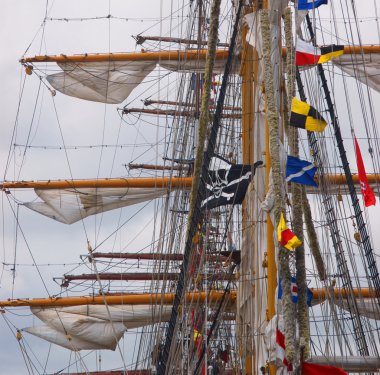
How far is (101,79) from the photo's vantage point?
33.5 meters

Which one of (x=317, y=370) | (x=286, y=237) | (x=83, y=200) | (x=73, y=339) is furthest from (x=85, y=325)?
(x=286, y=237)

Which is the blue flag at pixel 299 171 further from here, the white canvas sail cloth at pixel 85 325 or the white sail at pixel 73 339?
the white sail at pixel 73 339

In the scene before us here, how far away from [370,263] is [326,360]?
12.3 ft

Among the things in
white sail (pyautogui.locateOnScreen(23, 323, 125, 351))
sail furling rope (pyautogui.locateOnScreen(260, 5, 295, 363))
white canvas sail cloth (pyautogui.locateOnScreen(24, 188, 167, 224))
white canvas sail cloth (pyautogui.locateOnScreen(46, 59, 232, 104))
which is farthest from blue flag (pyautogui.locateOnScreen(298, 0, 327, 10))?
white sail (pyautogui.locateOnScreen(23, 323, 125, 351))

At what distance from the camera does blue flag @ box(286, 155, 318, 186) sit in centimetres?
1659

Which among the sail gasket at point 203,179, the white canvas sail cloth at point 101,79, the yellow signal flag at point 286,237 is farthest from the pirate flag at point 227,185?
the white canvas sail cloth at point 101,79

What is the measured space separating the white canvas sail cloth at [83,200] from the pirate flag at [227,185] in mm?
15251

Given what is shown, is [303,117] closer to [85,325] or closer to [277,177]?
[277,177]

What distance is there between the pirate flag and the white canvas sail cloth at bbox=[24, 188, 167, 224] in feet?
50.0

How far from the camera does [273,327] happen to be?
1571 centimetres

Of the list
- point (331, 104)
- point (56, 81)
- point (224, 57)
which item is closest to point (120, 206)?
point (56, 81)

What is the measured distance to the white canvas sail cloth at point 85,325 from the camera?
3575 cm

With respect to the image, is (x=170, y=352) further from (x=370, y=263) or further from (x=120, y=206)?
(x=120, y=206)

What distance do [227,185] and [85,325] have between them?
1763 cm
